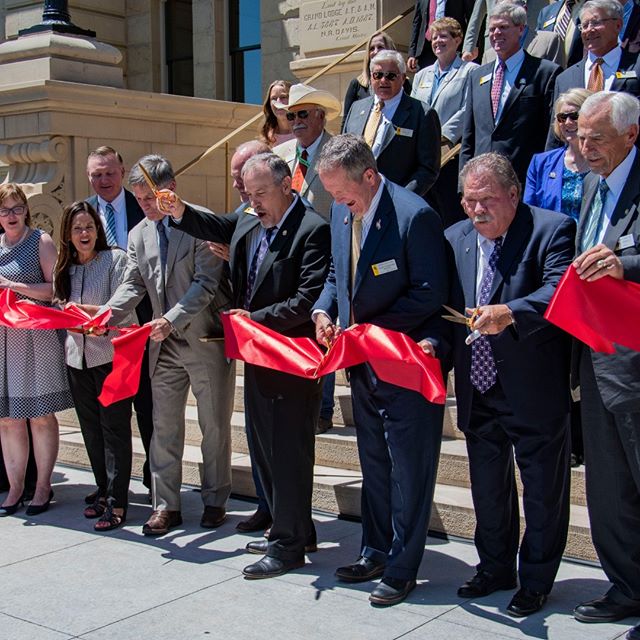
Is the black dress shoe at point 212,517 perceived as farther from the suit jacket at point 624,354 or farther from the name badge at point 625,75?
the name badge at point 625,75

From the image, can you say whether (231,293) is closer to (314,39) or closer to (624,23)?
(624,23)

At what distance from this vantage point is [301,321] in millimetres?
5883

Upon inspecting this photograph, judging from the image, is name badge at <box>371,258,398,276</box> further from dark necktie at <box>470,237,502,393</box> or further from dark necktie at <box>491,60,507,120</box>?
dark necktie at <box>491,60,507,120</box>

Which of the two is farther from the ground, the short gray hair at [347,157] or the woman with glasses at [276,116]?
the woman with glasses at [276,116]

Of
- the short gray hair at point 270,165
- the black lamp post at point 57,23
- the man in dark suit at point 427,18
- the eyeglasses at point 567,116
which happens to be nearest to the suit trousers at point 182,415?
the short gray hair at point 270,165

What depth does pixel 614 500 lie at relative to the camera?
491 centimetres

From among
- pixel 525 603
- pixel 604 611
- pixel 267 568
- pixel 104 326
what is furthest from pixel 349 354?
pixel 104 326

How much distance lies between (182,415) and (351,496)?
1190 millimetres

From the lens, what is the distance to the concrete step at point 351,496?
222 inches

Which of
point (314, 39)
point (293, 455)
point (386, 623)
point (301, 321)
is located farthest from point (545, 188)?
point (314, 39)

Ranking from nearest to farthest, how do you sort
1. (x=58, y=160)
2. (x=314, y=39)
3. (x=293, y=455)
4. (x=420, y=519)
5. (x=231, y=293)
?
(x=420, y=519)
(x=293, y=455)
(x=231, y=293)
(x=58, y=160)
(x=314, y=39)

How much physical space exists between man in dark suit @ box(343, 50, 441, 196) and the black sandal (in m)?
2.91

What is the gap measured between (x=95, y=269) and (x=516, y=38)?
3389 mm

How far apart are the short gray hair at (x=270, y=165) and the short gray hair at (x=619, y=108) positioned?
71.7 inches
